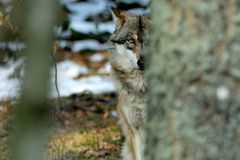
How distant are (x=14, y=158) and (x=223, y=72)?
0.98 metres

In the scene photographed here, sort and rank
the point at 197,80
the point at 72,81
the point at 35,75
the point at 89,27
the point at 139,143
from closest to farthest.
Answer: the point at 35,75 < the point at 197,80 < the point at 139,143 < the point at 72,81 < the point at 89,27

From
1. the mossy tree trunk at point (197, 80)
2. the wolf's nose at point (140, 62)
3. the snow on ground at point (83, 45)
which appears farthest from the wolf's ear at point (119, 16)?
the snow on ground at point (83, 45)

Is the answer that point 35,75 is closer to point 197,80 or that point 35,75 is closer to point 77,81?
point 197,80

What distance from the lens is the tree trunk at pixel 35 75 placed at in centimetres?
282

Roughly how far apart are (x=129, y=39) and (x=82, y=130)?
2114 mm

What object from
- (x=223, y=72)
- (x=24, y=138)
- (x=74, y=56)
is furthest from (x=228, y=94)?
(x=74, y=56)

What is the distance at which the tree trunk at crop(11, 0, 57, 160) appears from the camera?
2.82 meters

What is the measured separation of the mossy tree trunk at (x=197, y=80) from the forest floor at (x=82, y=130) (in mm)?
3688

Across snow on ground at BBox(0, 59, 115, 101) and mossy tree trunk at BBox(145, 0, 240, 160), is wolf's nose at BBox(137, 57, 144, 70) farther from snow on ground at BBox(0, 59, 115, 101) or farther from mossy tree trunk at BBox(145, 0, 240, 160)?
mossy tree trunk at BBox(145, 0, 240, 160)

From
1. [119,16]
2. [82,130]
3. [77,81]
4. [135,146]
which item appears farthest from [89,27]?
[135,146]

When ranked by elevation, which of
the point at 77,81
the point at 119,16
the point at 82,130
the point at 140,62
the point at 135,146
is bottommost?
the point at 77,81

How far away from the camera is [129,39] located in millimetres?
7594

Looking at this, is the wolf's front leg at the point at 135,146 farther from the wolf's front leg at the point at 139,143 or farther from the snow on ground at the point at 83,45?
the snow on ground at the point at 83,45

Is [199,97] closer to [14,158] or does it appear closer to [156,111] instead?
[156,111]
